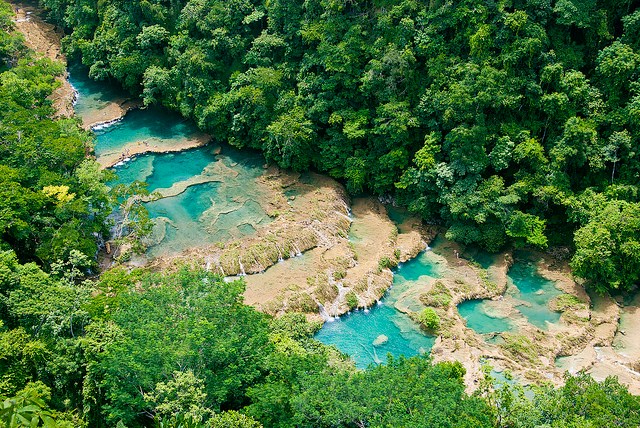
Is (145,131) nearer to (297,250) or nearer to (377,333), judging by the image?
(297,250)

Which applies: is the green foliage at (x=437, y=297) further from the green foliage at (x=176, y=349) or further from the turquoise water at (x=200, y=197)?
the turquoise water at (x=200, y=197)

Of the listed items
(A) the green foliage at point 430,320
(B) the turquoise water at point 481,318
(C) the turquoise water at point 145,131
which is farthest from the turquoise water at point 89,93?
(B) the turquoise water at point 481,318

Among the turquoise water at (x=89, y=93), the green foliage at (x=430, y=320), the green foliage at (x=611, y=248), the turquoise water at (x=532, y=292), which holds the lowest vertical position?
the turquoise water at (x=89, y=93)

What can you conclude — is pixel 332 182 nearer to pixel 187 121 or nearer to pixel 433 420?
pixel 187 121

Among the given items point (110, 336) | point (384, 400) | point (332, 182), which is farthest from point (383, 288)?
point (110, 336)

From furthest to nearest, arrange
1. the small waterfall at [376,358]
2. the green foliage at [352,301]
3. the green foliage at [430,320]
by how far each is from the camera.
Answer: the green foliage at [352,301] → the green foliage at [430,320] → the small waterfall at [376,358]
